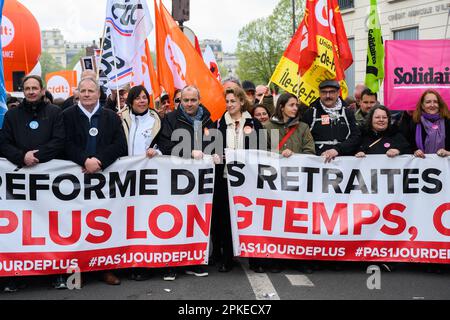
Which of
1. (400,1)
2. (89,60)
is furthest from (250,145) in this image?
(400,1)

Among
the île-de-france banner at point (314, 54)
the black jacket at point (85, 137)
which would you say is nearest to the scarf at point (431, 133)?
the île-de-france banner at point (314, 54)

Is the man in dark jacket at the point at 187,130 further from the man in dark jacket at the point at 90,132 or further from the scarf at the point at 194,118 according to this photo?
the man in dark jacket at the point at 90,132

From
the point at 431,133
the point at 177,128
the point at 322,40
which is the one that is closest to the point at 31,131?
the point at 177,128

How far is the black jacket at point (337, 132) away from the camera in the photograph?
6301 millimetres

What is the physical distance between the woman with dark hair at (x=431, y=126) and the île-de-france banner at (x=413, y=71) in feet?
2.36

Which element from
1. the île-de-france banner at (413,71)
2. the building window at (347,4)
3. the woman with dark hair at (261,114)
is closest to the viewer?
the woman with dark hair at (261,114)

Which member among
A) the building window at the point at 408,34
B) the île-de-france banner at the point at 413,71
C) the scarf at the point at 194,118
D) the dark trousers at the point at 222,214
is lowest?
the dark trousers at the point at 222,214

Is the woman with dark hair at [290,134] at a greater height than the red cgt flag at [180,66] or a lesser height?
lesser

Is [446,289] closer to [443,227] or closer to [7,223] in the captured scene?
[443,227]

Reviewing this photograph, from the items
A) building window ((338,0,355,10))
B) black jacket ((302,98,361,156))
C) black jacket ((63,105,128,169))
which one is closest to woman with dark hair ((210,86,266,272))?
black jacket ((302,98,361,156))

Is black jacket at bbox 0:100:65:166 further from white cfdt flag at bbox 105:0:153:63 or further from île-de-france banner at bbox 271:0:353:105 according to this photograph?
île-de-france banner at bbox 271:0:353:105

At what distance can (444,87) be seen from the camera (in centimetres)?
727

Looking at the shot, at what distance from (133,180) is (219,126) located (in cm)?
107

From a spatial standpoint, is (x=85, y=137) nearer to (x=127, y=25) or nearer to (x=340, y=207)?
(x=127, y=25)
